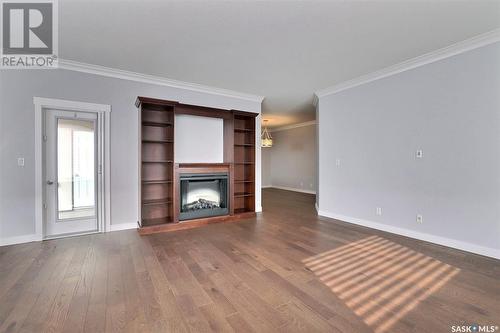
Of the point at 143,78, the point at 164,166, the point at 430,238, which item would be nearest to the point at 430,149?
the point at 430,238

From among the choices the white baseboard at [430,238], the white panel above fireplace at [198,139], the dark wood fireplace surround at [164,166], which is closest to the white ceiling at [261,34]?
the dark wood fireplace surround at [164,166]

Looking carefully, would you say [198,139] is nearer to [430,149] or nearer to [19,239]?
[19,239]

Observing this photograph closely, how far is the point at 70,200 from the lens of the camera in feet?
12.3

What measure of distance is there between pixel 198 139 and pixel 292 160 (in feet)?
18.3

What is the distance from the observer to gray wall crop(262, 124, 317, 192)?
8.69m

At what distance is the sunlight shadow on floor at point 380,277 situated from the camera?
1.87 metres

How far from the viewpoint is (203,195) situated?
15.2 feet

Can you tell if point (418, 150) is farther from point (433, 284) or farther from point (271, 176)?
point (271, 176)

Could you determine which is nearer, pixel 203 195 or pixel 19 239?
pixel 19 239

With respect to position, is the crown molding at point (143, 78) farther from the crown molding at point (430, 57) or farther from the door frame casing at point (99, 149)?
the crown molding at point (430, 57)

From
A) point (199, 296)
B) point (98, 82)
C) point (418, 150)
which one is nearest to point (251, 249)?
point (199, 296)

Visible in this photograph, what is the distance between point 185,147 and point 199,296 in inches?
124

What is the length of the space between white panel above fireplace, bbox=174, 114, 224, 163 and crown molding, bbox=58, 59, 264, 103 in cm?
61

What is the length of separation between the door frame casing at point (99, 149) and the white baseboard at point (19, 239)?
47 millimetres
